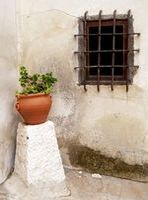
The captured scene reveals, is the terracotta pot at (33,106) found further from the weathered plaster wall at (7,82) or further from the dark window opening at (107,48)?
the dark window opening at (107,48)

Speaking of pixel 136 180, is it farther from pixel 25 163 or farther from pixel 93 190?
pixel 25 163

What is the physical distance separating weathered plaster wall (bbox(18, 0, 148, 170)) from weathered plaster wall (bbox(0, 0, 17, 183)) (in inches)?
8.0

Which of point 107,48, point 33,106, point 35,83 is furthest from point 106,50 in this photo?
point 33,106

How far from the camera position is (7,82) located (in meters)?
4.02

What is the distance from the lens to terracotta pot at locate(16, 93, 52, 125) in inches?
150

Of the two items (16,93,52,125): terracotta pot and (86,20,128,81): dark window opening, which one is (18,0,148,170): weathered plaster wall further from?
(16,93,52,125): terracotta pot

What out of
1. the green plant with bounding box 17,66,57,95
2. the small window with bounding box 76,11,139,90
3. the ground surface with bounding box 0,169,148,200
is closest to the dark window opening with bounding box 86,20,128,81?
the small window with bounding box 76,11,139,90

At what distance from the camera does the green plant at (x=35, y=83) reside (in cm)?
389

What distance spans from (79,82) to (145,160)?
3.63ft

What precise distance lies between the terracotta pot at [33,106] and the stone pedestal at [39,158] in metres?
0.08

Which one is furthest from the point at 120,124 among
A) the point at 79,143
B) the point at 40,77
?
the point at 40,77

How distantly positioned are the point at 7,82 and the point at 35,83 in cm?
30

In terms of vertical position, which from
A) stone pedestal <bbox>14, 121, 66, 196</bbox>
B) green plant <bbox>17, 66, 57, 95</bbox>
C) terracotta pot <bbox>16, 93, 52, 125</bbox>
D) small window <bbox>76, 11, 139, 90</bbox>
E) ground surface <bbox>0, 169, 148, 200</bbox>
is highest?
small window <bbox>76, 11, 139, 90</bbox>

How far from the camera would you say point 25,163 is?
3.87 m
